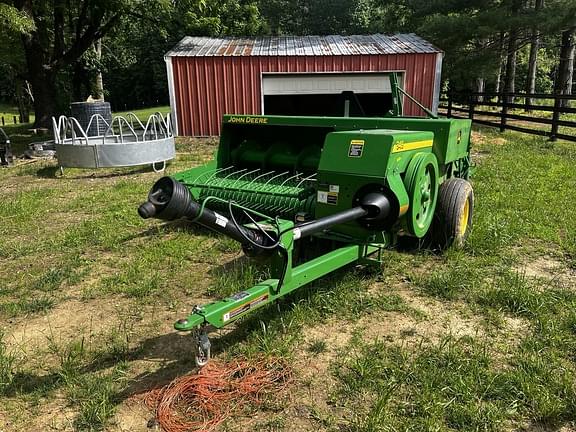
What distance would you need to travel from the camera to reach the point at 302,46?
1547 cm

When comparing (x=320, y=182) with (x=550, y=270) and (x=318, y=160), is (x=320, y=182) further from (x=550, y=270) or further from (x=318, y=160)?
(x=550, y=270)

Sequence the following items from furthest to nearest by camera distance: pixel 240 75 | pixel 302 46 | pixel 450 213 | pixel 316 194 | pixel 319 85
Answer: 1. pixel 302 46
2. pixel 319 85
3. pixel 240 75
4. pixel 450 213
5. pixel 316 194

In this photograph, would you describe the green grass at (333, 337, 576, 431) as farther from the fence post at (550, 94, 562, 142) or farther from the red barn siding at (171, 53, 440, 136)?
the red barn siding at (171, 53, 440, 136)

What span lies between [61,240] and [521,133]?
14.0m

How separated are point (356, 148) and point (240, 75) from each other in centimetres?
1152

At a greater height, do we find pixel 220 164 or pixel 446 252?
pixel 220 164

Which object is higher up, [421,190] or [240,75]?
[240,75]

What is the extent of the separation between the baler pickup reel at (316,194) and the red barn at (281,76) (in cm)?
869

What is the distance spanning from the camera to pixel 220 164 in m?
5.86

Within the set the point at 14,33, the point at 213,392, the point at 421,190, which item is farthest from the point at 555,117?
the point at 14,33

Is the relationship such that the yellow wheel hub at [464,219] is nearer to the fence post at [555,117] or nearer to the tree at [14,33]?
the fence post at [555,117]

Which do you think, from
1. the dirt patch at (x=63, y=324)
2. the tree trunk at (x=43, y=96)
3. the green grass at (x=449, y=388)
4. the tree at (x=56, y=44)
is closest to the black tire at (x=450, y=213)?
the green grass at (x=449, y=388)

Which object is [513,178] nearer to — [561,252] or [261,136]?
[561,252]

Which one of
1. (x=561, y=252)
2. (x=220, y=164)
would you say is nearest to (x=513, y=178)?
(x=561, y=252)
